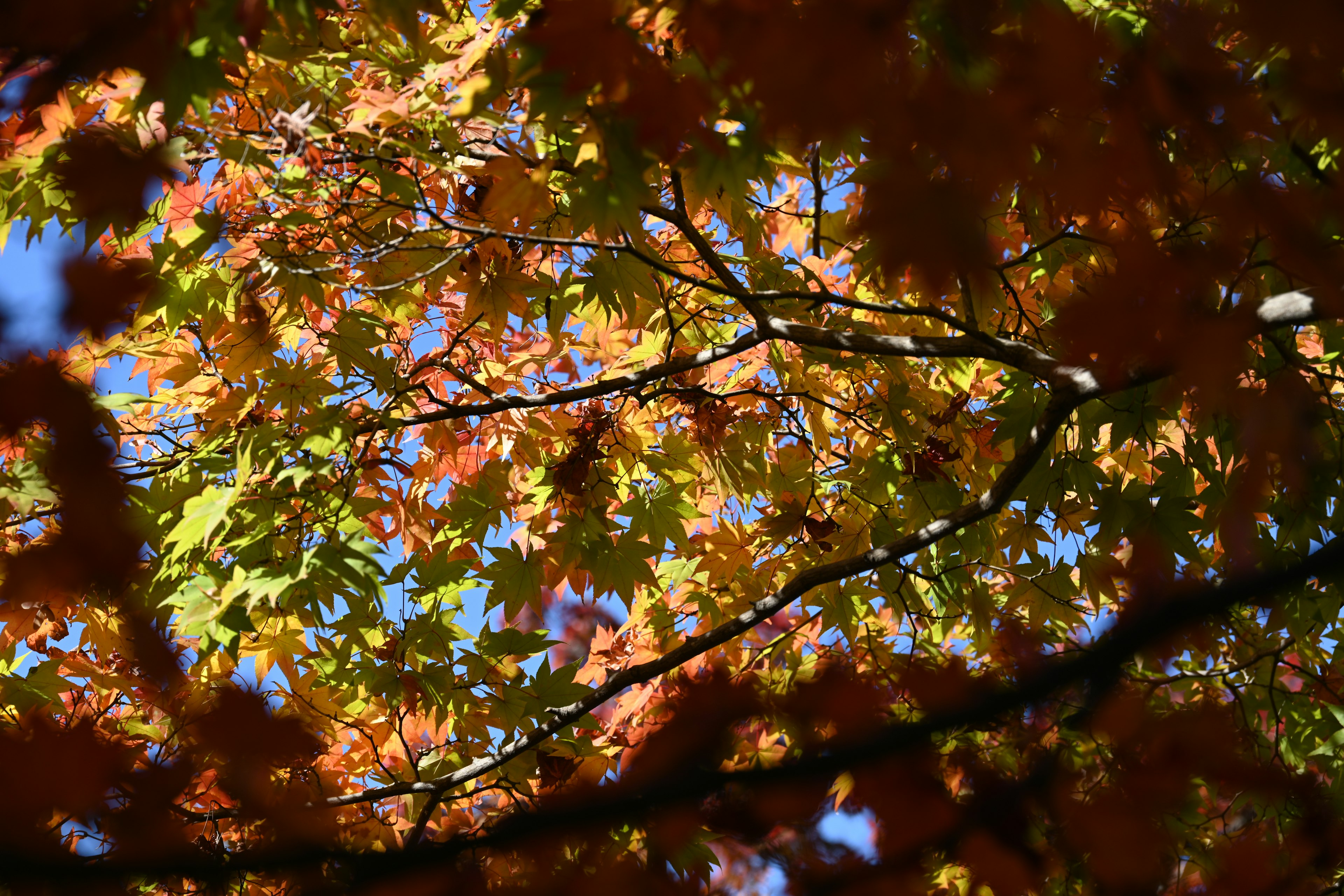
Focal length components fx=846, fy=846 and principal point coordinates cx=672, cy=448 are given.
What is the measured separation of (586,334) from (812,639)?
5.71 feet

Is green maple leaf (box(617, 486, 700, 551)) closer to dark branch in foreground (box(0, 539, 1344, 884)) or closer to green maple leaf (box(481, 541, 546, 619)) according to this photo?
green maple leaf (box(481, 541, 546, 619))

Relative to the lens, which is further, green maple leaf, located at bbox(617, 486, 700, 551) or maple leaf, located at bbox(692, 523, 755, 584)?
maple leaf, located at bbox(692, 523, 755, 584)

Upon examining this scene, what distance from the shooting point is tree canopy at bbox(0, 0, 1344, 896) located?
5.25 ft

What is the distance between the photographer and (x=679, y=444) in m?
3.03

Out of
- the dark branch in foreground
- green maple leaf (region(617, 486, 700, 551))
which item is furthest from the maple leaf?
the dark branch in foreground

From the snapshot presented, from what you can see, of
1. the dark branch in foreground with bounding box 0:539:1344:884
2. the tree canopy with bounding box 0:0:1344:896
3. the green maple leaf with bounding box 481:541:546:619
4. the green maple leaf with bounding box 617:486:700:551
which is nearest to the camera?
the dark branch in foreground with bounding box 0:539:1344:884

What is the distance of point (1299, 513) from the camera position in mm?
2641

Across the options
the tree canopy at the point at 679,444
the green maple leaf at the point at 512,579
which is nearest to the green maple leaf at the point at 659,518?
the tree canopy at the point at 679,444

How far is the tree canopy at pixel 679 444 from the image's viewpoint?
160 centimetres

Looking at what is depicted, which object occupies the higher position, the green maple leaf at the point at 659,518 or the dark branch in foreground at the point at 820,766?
the green maple leaf at the point at 659,518

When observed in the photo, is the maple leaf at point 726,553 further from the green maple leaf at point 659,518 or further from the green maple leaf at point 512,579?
the green maple leaf at point 512,579

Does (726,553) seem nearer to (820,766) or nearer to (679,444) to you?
(679,444)

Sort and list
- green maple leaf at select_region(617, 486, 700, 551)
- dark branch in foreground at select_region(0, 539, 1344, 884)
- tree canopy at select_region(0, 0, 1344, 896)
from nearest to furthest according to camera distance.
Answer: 1. dark branch in foreground at select_region(0, 539, 1344, 884)
2. tree canopy at select_region(0, 0, 1344, 896)
3. green maple leaf at select_region(617, 486, 700, 551)

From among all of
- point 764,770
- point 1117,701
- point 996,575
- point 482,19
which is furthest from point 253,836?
point 996,575
